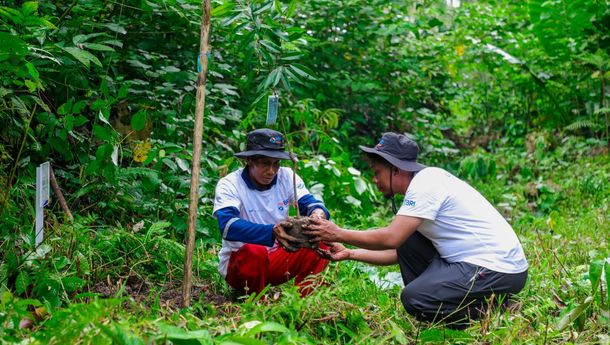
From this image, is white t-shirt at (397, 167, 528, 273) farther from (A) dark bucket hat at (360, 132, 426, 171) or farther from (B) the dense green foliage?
(B) the dense green foliage

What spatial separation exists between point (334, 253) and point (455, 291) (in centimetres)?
65

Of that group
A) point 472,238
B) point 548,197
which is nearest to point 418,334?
point 472,238

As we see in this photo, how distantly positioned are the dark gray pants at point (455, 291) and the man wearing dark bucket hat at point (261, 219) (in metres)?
0.58

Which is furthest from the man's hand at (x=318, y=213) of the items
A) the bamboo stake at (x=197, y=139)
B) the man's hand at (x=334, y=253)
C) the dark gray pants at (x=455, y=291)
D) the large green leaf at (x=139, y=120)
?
the large green leaf at (x=139, y=120)

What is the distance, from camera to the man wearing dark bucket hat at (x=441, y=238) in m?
3.28

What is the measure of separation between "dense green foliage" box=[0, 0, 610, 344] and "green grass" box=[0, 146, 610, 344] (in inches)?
0.5

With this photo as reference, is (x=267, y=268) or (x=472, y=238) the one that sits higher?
(x=472, y=238)

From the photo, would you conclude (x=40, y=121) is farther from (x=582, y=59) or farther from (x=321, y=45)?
(x=582, y=59)

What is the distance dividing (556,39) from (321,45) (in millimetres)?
3338

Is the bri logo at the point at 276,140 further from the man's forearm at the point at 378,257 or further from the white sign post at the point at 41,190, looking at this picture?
the white sign post at the point at 41,190

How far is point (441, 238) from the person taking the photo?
344cm

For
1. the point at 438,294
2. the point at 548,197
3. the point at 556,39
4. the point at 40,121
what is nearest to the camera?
the point at 438,294

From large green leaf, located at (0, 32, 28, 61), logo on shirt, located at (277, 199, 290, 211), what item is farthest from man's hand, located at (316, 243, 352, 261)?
large green leaf, located at (0, 32, 28, 61)

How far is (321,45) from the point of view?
6.96 meters
